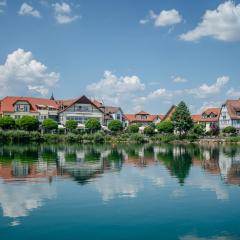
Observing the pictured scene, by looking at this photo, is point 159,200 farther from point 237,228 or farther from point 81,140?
point 81,140

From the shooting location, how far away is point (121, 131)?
8881cm

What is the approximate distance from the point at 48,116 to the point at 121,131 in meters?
16.0

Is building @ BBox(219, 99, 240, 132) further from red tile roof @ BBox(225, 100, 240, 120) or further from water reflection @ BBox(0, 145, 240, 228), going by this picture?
water reflection @ BBox(0, 145, 240, 228)

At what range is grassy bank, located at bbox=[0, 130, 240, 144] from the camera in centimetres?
6981

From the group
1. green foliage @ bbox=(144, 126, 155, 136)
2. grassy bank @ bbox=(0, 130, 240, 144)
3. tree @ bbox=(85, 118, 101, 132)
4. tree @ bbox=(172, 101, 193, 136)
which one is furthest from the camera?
green foliage @ bbox=(144, 126, 155, 136)

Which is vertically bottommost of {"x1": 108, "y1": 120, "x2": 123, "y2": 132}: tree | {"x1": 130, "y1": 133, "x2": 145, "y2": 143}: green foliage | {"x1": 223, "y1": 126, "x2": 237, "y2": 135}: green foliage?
{"x1": 130, "y1": 133, "x2": 145, "y2": 143}: green foliage

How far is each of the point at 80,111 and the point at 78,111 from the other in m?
0.48

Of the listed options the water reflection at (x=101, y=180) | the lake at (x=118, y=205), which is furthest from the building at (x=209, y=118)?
the lake at (x=118, y=205)

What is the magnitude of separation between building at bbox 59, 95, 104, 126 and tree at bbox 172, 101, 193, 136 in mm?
17258

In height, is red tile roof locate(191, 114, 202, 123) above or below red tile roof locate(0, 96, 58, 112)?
below

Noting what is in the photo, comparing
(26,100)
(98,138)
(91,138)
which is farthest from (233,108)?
(26,100)

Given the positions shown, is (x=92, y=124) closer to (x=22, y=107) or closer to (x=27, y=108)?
(x=27, y=108)

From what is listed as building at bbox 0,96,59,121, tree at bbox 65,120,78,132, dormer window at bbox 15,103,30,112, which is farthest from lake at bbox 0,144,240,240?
dormer window at bbox 15,103,30,112

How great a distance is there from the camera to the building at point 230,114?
95.0 metres
